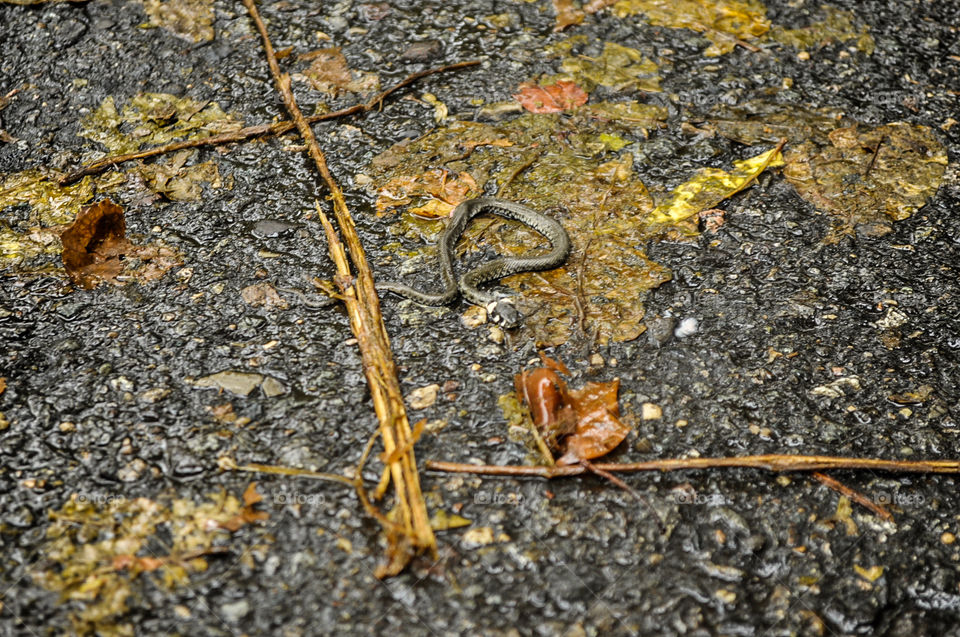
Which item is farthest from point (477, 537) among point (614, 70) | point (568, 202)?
point (614, 70)

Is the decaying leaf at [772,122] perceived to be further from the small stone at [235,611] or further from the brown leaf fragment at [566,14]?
the small stone at [235,611]

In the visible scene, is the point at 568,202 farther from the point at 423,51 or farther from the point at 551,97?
the point at 423,51

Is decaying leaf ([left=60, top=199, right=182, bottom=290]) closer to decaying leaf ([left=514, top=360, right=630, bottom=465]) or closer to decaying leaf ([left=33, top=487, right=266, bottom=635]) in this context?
decaying leaf ([left=33, top=487, right=266, bottom=635])

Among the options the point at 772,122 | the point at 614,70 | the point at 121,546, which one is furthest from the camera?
the point at 614,70

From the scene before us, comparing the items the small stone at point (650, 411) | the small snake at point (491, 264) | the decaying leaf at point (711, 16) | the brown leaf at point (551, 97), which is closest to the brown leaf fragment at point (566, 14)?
the decaying leaf at point (711, 16)

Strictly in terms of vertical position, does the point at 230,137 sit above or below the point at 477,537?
above

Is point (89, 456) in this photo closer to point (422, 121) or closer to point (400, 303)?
point (400, 303)

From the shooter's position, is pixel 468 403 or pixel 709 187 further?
pixel 709 187

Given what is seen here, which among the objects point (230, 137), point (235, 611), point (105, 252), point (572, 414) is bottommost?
point (572, 414)

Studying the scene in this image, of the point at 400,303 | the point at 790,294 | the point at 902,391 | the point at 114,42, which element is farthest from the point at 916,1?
the point at 114,42
